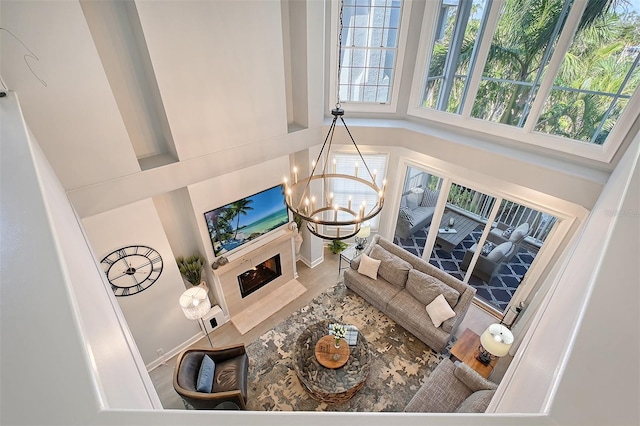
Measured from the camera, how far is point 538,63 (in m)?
3.73

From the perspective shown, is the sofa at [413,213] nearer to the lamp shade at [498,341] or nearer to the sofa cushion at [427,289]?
the sofa cushion at [427,289]

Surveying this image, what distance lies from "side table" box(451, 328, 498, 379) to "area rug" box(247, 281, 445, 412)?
483 millimetres

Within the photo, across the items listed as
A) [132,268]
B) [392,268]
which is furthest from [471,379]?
[132,268]

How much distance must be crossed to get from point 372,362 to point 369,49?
197 inches

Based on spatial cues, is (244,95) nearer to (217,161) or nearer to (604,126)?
(217,161)

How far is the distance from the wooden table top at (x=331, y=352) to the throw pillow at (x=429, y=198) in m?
3.08

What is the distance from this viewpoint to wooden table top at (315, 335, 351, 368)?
4051 mm

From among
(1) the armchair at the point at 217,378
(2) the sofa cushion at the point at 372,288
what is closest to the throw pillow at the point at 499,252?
(2) the sofa cushion at the point at 372,288

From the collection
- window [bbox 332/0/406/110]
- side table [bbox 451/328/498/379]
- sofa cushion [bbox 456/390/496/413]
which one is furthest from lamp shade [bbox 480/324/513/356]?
window [bbox 332/0/406/110]

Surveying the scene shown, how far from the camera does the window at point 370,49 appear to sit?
4.42 m

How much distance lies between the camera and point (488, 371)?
3916 millimetres

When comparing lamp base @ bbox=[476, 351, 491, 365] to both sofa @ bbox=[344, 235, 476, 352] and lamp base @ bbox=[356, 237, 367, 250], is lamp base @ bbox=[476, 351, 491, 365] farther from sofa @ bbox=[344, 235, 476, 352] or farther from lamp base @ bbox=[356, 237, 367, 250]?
lamp base @ bbox=[356, 237, 367, 250]

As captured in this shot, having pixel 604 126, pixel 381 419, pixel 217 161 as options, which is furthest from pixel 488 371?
pixel 217 161

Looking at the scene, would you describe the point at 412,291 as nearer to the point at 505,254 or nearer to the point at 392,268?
the point at 392,268
